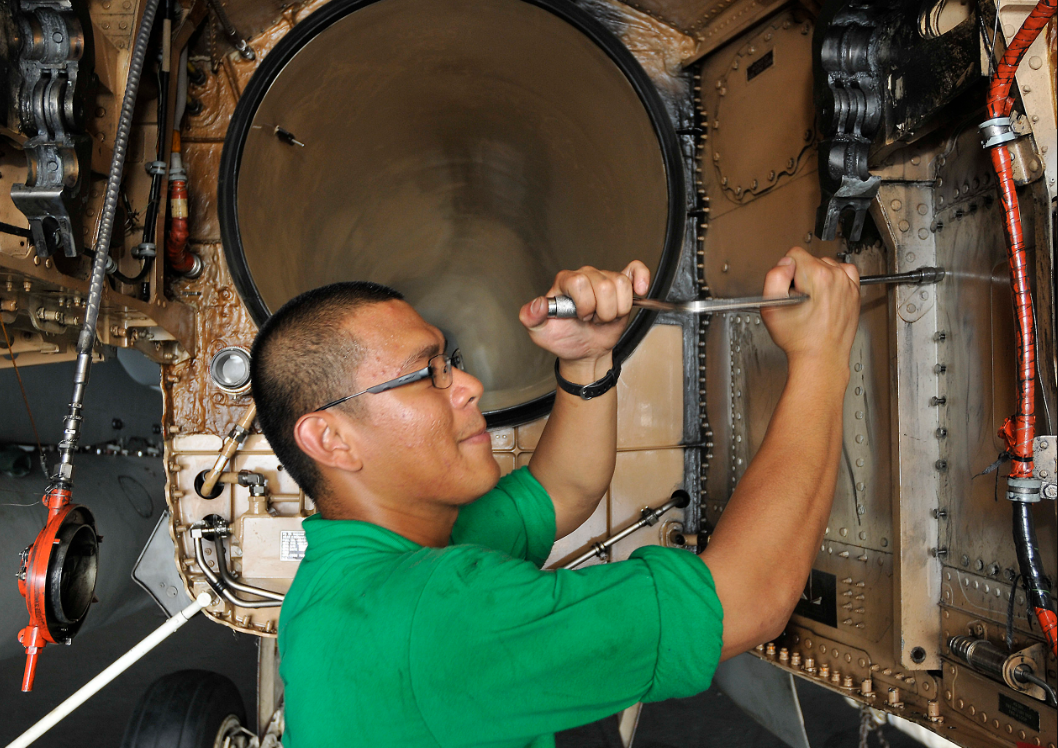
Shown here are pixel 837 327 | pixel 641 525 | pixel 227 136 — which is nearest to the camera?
pixel 837 327

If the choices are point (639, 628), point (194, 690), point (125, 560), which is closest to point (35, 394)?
point (125, 560)

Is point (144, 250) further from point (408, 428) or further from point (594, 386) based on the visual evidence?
point (594, 386)

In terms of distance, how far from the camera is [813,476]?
113cm

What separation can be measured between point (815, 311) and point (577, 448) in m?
0.65

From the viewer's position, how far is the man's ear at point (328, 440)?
133cm

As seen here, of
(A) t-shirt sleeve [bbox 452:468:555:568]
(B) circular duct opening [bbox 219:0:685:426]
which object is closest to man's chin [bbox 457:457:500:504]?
(A) t-shirt sleeve [bbox 452:468:555:568]

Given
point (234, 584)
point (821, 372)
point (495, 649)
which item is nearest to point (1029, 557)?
point (821, 372)

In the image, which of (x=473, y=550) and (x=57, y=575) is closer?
(x=473, y=550)

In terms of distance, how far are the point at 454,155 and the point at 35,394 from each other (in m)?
3.29

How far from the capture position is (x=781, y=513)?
3.60 feet

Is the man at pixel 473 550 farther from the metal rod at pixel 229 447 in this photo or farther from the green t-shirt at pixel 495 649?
the metal rod at pixel 229 447

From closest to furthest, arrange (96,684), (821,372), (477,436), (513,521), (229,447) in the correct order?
(821,372), (477,436), (513,521), (96,684), (229,447)

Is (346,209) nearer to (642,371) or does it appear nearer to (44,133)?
(44,133)

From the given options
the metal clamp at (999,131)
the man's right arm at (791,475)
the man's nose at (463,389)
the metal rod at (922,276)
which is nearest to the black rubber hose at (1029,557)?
the man's right arm at (791,475)
